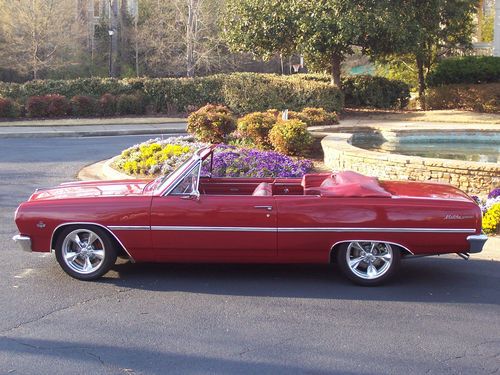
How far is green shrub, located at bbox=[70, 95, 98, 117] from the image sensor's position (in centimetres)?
2750

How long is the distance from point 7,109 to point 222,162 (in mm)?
17686

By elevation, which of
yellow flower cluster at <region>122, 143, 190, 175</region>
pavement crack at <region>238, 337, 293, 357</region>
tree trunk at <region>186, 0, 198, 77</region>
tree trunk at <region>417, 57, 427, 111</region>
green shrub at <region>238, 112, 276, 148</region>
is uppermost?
tree trunk at <region>186, 0, 198, 77</region>

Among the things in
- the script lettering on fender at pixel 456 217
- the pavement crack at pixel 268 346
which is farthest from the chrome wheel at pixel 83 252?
the script lettering on fender at pixel 456 217

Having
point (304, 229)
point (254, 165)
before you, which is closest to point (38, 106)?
point (254, 165)

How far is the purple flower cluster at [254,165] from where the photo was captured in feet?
38.2

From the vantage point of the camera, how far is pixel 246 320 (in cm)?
572

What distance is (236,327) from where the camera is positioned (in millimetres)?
5570

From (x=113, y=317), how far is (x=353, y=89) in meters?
24.0

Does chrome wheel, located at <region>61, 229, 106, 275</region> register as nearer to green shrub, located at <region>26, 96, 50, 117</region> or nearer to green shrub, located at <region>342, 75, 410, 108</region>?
green shrub, located at <region>26, 96, 50, 117</region>

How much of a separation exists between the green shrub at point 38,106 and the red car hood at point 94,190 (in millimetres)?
20704

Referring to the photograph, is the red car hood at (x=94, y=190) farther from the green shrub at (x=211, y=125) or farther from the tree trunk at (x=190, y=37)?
the tree trunk at (x=190, y=37)

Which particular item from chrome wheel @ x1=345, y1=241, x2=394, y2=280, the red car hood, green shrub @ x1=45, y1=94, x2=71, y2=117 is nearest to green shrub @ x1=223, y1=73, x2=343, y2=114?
green shrub @ x1=45, y1=94, x2=71, y2=117

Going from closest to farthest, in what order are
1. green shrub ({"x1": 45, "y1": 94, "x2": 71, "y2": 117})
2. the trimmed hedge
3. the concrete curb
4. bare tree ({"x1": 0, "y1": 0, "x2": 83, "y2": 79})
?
the concrete curb < the trimmed hedge < green shrub ({"x1": 45, "y1": 94, "x2": 71, "y2": 117}) < bare tree ({"x1": 0, "y1": 0, "x2": 83, "y2": 79})

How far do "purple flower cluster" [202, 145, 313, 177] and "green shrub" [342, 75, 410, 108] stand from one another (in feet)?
54.9
